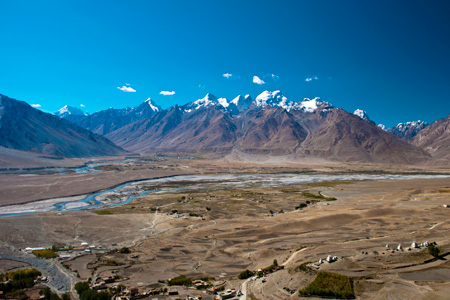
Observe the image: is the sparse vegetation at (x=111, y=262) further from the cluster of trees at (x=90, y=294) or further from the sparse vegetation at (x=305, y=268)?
the sparse vegetation at (x=305, y=268)

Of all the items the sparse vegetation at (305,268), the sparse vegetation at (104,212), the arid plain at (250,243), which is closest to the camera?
the arid plain at (250,243)

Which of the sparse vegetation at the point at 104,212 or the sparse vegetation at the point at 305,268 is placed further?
the sparse vegetation at the point at 104,212

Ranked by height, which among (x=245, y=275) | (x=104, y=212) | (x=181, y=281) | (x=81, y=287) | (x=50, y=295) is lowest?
(x=104, y=212)

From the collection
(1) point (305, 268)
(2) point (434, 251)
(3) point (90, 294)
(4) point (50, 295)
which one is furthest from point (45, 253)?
(2) point (434, 251)

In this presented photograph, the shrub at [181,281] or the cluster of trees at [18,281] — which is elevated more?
the shrub at [181,281]

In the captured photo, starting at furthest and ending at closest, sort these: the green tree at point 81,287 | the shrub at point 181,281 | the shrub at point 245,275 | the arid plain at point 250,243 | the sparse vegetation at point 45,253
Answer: the sparse vegetation at point 45,253 → the shrub at point 245,275 → the shrub at point 181,281 → the green tree at point 81,287 → the arid plain at point 250,243

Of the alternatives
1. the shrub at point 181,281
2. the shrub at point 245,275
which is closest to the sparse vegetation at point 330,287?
the shrub at point 245,275

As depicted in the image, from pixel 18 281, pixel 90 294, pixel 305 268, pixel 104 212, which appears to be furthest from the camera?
pixel 104 212

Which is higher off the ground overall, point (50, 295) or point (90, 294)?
point (90, 294)

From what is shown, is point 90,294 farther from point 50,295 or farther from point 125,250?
point 125,250

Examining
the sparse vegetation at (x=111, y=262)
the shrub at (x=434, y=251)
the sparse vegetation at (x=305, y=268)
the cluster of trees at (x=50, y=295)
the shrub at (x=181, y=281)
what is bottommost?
the sparse vegetation at (x=111, y=262)
